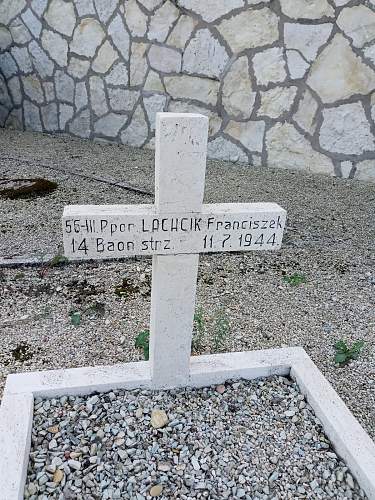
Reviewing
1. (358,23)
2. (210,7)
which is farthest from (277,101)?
(210,7)

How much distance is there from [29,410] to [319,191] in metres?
3.28

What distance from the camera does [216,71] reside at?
4730mm

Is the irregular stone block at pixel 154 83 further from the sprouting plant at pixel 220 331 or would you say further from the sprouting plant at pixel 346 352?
the sprouting plant at pixel 346 352

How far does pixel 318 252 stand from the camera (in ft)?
10.1

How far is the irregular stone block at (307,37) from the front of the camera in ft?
13.6

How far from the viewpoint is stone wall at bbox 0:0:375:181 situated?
4.19 metres

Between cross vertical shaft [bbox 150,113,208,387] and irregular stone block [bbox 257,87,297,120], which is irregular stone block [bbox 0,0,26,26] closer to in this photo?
irregular stone block [bbox 257,87,297,120]

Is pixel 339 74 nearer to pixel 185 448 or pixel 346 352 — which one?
pixel 346 352

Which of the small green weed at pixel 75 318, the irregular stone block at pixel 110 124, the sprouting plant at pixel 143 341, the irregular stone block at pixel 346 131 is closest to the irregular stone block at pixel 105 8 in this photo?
the irregular stone block at pixel 110 124

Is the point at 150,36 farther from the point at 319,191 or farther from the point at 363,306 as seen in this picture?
the point at 363,306

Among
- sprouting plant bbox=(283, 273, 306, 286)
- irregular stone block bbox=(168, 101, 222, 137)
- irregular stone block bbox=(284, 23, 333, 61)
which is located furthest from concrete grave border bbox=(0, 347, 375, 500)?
irregular stone block bbox=(168, 101, 222, 137)

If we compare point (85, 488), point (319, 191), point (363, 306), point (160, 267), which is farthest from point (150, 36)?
point (85, 488)

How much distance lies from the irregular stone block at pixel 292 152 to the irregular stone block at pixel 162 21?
1.52m

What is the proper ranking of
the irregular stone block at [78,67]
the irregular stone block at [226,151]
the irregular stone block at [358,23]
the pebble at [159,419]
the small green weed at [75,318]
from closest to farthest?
the pebble at [159,419] → the small green weed at [75,318] → the irregular stone block at [358,23] → the irregular stone block at [226,151] → the irregular stone block at [78,67]
